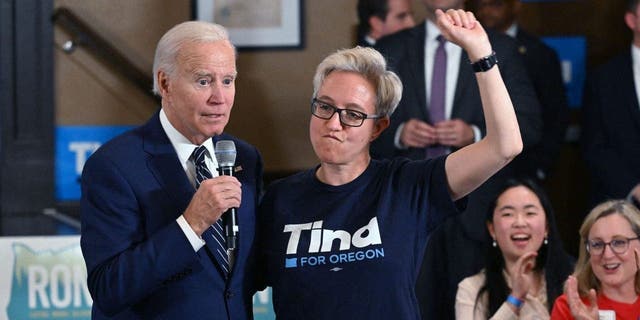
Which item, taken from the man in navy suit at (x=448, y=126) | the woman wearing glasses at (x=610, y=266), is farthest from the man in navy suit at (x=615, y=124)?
the woman wearing glasses at (x=610, y=266)

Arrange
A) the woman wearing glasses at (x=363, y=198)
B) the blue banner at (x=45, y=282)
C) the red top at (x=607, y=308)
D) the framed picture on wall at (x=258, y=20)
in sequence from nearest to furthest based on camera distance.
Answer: the woman wearing glasses at (x=363, y=198), the red top at (x=607, y=308), the blue banner at (x=45, y=282), the framed picture on wall at (x=258, y=20)

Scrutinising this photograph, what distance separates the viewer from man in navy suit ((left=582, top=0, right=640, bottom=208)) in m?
5.35

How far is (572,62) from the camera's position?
6539mm

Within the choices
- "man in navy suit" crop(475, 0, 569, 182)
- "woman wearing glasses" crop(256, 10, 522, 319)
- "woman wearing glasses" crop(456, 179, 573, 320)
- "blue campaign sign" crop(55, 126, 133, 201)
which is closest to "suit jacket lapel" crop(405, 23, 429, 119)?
"woman wearing glasses" crop(456, 179, 573, 320)

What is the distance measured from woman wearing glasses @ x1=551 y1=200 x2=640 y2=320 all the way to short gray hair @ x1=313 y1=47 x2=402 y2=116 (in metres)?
1.42

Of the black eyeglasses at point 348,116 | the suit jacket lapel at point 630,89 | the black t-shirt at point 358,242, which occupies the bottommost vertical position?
the black t-shirt at point 358,242

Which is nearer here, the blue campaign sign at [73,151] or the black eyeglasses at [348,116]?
the black eyeglasses at [348,116]

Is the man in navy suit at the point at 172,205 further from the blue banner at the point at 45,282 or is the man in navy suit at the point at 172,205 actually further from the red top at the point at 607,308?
the blue banner at the point at 45,282

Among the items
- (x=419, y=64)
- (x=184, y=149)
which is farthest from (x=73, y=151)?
(x=184, y=149)

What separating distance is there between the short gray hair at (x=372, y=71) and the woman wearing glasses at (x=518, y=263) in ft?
5.53

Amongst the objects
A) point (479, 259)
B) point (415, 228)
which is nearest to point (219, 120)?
point (415, 228)

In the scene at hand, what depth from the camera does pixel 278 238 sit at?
2840mm

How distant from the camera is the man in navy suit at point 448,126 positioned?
16.2 feet

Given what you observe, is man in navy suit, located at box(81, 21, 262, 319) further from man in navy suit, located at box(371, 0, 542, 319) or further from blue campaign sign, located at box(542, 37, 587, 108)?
blue campaign sign, located at box(542, 37, 587, 108)
